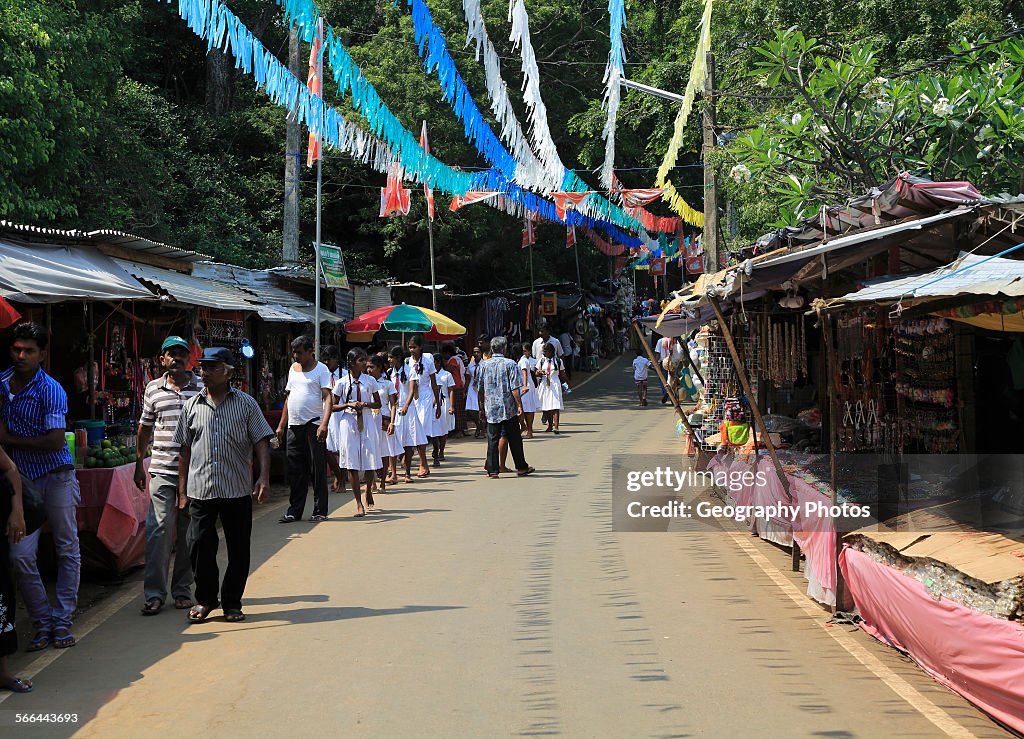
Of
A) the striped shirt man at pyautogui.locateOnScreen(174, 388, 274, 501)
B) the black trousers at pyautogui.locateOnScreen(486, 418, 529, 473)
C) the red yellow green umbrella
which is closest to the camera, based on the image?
the striped shirt man at pyautogui.locateOnScreen(174, 388, 274, 501)

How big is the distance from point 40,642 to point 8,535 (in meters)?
1.03

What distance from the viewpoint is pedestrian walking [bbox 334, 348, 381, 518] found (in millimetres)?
12062

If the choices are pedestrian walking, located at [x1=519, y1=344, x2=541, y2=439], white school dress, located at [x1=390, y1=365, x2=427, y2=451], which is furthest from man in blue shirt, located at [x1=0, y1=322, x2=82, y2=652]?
pedestrian walking, located at [x1=519, y1=344, x2=541, y2=439]

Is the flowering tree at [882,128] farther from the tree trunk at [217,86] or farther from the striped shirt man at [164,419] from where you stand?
the tree trunk at [217,86]

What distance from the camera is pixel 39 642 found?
6695 millimetres

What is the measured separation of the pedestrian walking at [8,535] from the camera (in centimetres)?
588

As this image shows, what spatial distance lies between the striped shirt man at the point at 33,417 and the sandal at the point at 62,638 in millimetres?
980

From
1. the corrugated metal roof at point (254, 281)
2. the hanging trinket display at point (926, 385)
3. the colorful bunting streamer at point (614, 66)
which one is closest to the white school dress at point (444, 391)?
the corrugated metal roof at point (254, 281)

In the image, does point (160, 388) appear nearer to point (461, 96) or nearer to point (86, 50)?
point (461, 96)

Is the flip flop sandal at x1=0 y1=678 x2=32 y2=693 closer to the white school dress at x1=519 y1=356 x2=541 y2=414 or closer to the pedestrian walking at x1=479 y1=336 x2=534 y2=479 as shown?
the pedestrian walking at x1=479 y1=336 x2=534 y2=479

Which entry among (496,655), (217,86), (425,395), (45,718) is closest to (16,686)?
(45,718)

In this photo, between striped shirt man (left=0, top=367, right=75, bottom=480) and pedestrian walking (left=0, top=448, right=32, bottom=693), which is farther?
striped shirt man (left=0, top=367, right=75, bottom=480)

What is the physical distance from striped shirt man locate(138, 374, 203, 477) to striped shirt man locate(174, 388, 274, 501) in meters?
0.23

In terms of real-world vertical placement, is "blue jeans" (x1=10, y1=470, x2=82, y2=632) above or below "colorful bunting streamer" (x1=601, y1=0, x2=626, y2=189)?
Answer: below
